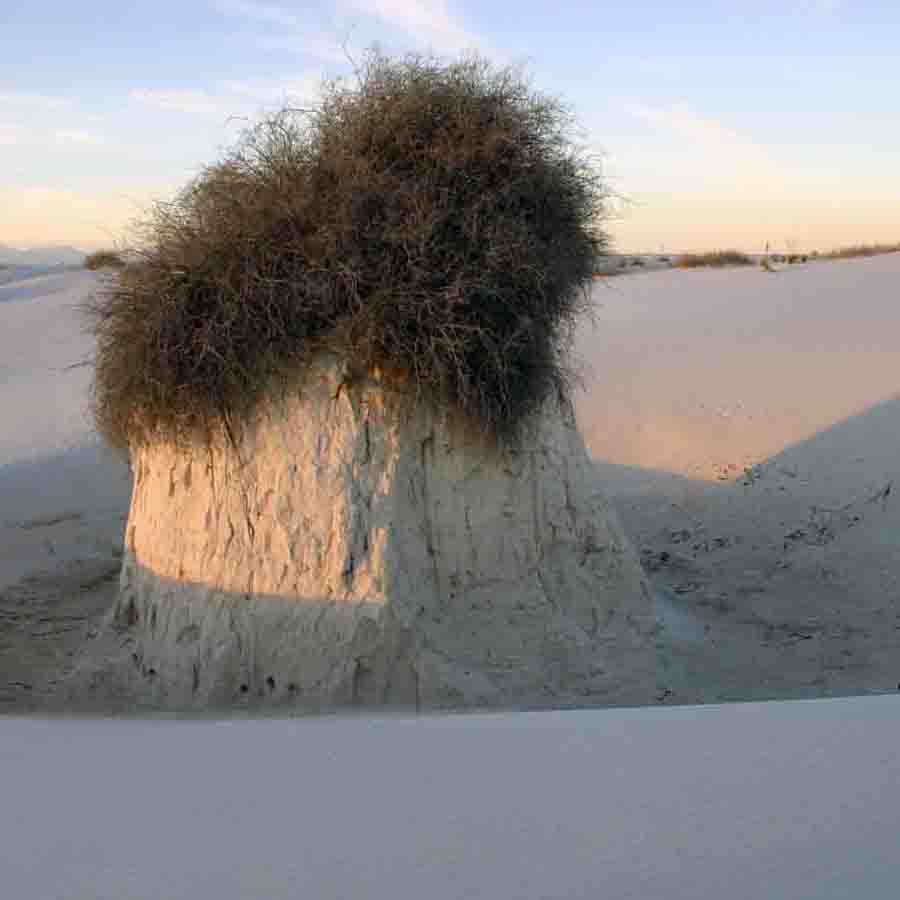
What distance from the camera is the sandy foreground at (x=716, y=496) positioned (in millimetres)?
8320

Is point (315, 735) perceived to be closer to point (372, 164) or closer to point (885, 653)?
point (372, 164)

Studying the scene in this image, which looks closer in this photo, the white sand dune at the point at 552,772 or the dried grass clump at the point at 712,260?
the white sand dune at the point at 552,772

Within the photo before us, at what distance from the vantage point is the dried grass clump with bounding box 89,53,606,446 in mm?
6867

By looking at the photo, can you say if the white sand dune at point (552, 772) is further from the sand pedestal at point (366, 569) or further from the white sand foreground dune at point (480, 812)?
the sand pedestal at point (366, 569)

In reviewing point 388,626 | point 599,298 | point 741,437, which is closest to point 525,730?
point 388,626

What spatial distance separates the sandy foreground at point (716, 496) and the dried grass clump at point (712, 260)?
1308cm

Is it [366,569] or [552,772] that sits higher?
[552,772]

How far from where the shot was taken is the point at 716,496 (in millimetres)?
12336

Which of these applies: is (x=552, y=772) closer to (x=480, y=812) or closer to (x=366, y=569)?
(x=480, y=812)

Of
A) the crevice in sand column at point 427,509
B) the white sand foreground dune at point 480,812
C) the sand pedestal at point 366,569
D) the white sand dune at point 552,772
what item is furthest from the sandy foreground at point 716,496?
the white sand foreground dune at point 480,812

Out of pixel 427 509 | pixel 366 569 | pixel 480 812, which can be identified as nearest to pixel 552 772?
pixel 480 812

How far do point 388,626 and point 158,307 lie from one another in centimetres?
234

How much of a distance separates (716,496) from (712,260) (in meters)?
29.3

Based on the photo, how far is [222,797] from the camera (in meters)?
3.58
